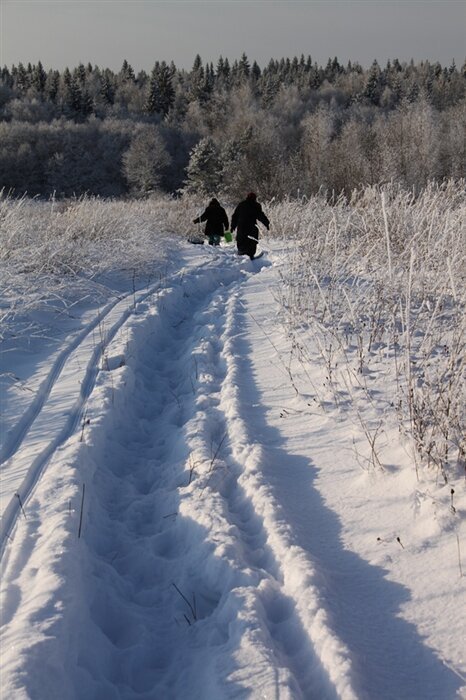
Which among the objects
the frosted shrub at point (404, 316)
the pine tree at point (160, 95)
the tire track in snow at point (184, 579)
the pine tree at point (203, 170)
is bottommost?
the tire track in snow at point (184, 579)

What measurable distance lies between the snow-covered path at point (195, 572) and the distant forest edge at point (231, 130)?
273 inches

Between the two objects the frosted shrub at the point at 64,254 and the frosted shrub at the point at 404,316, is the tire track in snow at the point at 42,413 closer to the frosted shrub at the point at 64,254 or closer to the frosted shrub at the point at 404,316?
the frosted shrub at the point at 64,254

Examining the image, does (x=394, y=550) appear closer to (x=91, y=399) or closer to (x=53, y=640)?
(x=53, y=640)

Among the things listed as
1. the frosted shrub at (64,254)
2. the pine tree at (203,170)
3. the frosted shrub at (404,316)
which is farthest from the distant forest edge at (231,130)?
→ the frosted shrub at (404,316)

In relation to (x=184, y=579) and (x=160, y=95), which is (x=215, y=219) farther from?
(x=160, y=95)

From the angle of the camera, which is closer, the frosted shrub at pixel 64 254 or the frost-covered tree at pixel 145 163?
the frosted shrub at pixel 64 254

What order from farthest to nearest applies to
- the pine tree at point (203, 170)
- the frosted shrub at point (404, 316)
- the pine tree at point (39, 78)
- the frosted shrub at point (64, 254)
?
the pine tree at point (39, 78)
the pine tree at point (203, 170)
the frosted shrub at point (64, 254)
the frosted shrub at point (404, 316)

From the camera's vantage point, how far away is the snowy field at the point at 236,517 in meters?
2.13

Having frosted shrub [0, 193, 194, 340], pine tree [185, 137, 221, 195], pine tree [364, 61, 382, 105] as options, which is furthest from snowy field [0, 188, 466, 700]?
pine tree [364, 61, 382, 105]

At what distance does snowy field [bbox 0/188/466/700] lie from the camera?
2135 mm

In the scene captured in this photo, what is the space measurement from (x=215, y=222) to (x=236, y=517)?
13.1 metres

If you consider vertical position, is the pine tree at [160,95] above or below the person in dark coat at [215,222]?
above

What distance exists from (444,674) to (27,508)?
6.80 ft

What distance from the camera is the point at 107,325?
21.7 ft
